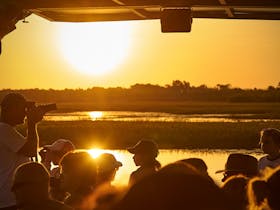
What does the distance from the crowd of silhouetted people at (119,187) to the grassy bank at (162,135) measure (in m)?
29.6

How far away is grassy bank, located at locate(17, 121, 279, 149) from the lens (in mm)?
36219

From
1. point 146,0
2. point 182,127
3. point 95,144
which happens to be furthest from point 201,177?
point 182,127

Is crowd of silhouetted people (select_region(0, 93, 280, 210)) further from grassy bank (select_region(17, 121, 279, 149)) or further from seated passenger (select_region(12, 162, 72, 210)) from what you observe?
grassy bank (select_region(17, 121, 279, 149))

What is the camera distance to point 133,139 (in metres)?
38.0

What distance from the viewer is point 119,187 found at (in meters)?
1.39

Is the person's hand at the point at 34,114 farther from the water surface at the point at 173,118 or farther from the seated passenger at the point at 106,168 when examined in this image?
the water surface at the point at 173,118

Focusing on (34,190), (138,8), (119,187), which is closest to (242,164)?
(34,190)

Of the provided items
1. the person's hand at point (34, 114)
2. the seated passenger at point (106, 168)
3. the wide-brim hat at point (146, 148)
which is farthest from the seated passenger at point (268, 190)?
the wide-brim hat at point (146, 148)

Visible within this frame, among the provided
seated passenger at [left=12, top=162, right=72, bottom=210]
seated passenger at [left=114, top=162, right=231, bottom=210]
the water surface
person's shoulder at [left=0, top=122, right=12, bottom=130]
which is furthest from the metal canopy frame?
the water surface

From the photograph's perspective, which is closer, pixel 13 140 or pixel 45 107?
pixel 13 140

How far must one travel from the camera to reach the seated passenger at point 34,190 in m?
3.46

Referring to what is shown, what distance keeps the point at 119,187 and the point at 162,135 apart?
38.2 m

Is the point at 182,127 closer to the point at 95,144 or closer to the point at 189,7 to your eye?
the point at 95,144

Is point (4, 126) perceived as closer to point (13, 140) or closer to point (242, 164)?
point (13, 140)
